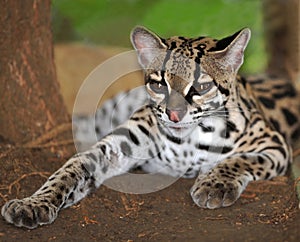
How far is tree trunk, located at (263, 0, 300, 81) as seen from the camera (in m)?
6.84

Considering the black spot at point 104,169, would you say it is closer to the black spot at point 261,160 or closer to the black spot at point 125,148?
the black spot at point 125,148

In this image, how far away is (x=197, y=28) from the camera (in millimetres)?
5520

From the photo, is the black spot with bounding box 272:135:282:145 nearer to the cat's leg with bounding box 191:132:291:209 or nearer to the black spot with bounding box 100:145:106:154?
the cat's leg with bounding box 191:132:291:209

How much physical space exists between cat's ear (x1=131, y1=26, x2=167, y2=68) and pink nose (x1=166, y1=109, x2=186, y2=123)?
1.18 ft

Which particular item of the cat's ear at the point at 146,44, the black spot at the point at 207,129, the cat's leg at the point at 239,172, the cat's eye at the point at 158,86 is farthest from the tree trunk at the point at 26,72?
the cat's leg at the point at 239,172

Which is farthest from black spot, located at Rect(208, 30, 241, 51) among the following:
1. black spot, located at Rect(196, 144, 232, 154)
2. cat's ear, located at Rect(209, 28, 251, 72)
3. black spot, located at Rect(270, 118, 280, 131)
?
black spot, located at Rect(270, 118, 280, 131)

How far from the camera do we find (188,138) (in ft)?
12.0

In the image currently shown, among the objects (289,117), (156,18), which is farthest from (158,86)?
(156,18)

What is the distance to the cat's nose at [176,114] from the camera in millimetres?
3111

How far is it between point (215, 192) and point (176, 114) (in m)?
0.48

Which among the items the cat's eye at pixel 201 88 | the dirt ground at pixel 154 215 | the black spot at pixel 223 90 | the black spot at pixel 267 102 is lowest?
the dirt ground at pixel 154 215

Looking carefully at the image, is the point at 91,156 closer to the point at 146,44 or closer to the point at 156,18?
the point at 146,44

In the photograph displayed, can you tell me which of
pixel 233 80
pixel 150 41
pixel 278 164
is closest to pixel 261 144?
pixel 278 164

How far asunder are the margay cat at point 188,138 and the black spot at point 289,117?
761 mm
